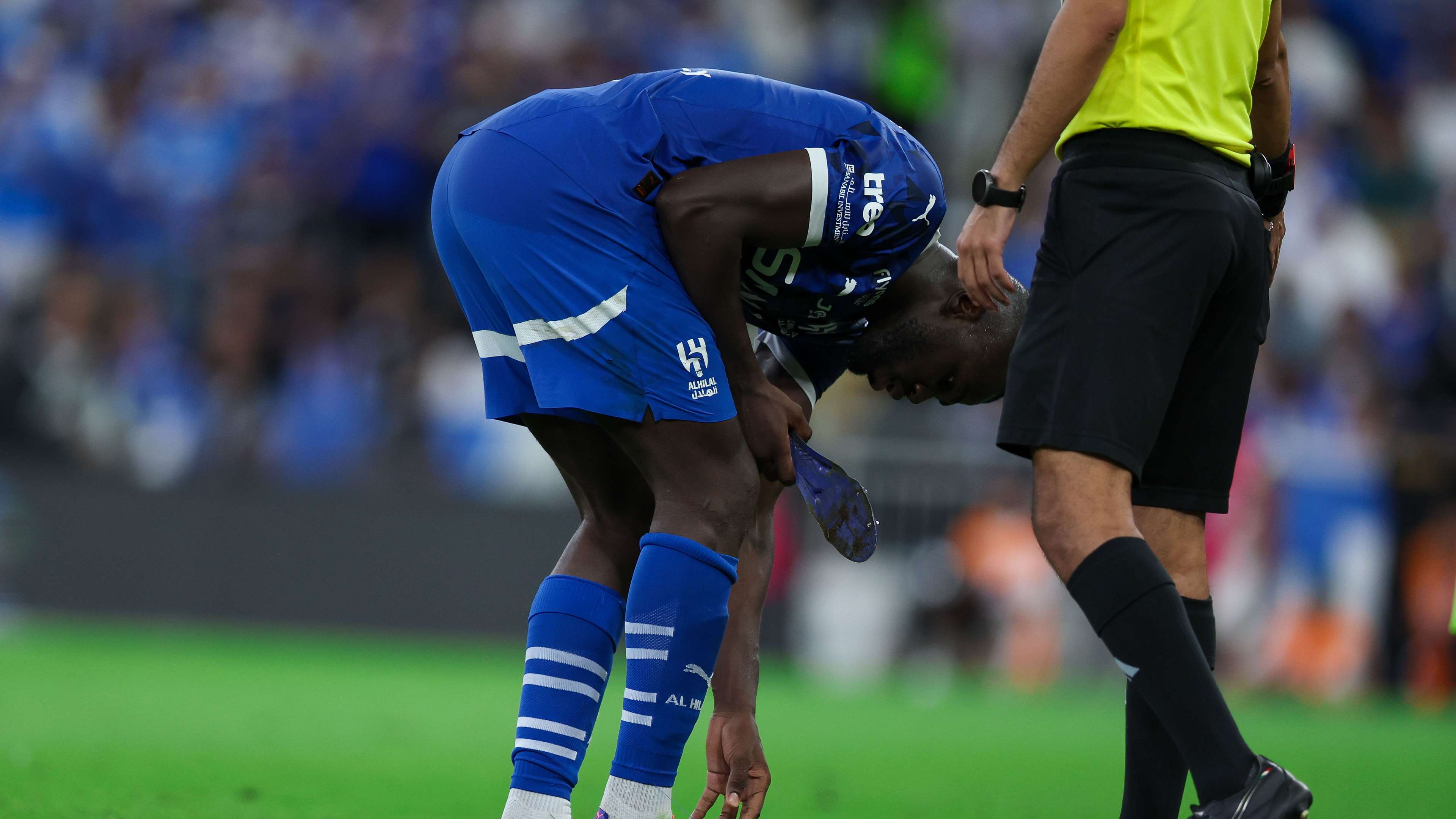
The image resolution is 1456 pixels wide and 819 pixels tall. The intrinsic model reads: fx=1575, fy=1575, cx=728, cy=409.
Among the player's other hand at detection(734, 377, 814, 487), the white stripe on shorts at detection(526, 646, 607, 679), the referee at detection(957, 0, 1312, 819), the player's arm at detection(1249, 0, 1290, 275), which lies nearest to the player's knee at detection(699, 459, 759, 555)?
the player's other hand at detection(734, 377, 814, 487)

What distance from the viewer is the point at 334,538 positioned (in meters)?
11.2

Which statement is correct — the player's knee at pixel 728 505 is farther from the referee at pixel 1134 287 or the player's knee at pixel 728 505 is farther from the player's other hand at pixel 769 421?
the referee at pixel 1134 287

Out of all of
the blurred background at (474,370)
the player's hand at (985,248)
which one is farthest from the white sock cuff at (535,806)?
the blurred background at (474,370)

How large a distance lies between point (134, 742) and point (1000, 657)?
642 centimetres

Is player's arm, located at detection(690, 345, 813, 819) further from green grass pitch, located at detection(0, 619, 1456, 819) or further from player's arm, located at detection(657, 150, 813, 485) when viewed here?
green grass pitch, located at detection(0, 619, 1456, 819)

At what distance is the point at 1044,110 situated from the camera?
10.4ft

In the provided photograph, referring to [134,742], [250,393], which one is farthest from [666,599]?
[250,393]

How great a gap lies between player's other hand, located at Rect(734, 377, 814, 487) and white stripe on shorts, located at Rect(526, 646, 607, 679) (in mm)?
608

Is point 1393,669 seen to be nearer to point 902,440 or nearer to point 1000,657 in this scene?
point 1000,657

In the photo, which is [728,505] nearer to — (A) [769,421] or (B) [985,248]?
(A) [769,421]

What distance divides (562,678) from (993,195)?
144 centimetres

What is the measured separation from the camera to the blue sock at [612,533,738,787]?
3322mm

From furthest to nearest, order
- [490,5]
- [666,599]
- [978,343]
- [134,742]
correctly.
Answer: [490,5] < [134,742] < [978,343] < [666,599]

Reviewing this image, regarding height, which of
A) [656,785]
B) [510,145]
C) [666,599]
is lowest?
[656,785]
